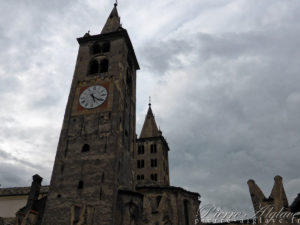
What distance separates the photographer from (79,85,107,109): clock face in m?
29.7

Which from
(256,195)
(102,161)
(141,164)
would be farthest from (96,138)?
(141,164)

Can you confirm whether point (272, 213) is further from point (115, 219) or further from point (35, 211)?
point (35, 211)

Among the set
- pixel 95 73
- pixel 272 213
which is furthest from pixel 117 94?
pixel 272 213

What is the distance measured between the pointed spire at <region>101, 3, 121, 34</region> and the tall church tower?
24.8 meters

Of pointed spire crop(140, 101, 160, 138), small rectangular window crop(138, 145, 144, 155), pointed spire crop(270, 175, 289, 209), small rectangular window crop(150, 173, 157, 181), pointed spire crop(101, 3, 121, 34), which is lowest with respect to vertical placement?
pointed spire crop(270, 175, 289, 209)

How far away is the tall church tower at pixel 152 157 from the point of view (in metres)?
52.2

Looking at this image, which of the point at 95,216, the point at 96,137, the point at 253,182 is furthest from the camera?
the point at 96,137

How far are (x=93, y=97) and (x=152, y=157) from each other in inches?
1054

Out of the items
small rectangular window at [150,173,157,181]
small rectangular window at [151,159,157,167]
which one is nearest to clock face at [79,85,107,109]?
small rectangular window at [150,173,157,181]

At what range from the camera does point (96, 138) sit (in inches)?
1065

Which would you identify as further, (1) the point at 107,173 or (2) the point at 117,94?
(2) the point at 117,94

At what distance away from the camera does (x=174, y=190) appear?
3394 centimetres

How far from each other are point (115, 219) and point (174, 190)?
12858 millimetres

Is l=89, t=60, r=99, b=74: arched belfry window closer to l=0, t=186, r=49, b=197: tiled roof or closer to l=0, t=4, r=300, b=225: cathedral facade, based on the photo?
l=0, t=4, r=300, b=225: cathedral facade
